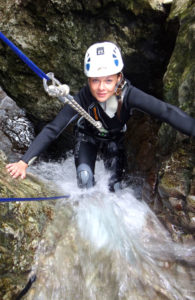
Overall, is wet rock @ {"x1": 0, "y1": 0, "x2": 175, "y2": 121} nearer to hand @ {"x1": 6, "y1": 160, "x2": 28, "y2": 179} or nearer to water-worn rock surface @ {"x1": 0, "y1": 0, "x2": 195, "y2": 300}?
water-worn rock surface @ {"x1": 0, "y1": 0, "x2": 195, "y2": 300}

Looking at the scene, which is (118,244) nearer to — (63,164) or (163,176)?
(163,176)

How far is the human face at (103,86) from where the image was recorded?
3467 millimetres

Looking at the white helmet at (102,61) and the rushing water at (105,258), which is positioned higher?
the white helmet at (102,61)

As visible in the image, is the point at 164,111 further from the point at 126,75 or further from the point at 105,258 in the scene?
the point at 126,75

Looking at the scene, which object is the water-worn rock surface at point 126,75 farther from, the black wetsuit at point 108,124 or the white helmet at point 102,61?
the white helmet at point 102,61

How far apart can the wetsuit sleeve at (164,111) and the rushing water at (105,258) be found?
177 centimetres

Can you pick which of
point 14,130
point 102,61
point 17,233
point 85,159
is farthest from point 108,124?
point 14,130

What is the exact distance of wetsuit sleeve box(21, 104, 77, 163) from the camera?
3389mm

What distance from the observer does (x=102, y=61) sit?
339cm

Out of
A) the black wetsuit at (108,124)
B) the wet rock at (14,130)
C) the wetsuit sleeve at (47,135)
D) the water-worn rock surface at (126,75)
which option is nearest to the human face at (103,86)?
the black wetsuit at (108,124)

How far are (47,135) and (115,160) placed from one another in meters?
1.63

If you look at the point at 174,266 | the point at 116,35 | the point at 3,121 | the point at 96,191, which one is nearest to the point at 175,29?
the point at 116,35

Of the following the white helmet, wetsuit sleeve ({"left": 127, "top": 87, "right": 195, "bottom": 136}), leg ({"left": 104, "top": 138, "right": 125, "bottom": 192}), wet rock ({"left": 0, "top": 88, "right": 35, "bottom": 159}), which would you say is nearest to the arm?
the white helmet

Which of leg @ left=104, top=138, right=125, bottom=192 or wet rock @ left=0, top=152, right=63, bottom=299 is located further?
leg @ left=104, top=138, right=125, bottom=192
